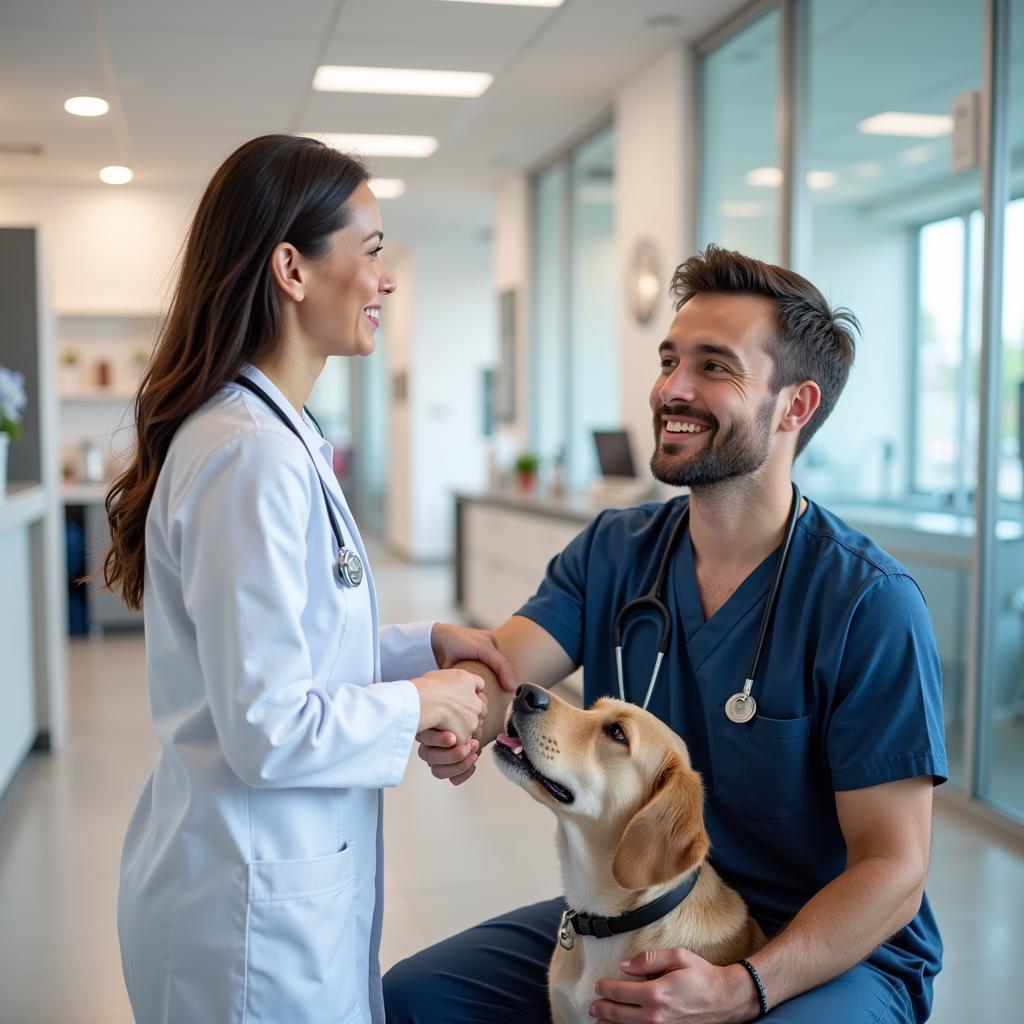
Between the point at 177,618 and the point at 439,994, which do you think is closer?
the point at 177,618

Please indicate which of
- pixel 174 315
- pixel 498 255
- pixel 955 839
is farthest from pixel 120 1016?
pixel 498 255

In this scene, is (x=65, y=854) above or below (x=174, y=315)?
below

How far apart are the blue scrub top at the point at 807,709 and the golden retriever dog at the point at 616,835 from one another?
0.09 metres

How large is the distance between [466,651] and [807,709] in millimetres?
509

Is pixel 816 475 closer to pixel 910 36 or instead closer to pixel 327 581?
pixel 910 36

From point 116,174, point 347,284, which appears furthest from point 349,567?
point 116,174

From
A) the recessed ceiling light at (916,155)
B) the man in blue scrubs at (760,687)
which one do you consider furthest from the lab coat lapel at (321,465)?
the recessed ceiling light at (916,155)

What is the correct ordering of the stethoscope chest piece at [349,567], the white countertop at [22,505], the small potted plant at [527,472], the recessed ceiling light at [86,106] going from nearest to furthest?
the stethoscope chest piece at [349,567]
the white countertop at [22,505]
the recessed ceiling light at [86,106]
the small potted plant at [527,472]

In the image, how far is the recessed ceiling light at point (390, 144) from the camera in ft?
21.1

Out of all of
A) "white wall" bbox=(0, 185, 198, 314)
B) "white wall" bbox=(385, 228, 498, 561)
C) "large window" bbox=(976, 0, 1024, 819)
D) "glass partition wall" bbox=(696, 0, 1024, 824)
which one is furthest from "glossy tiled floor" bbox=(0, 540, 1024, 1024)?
"white wall" bbox=(385, 228, 498, 561)

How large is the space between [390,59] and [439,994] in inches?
170

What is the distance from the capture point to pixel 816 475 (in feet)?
14.0

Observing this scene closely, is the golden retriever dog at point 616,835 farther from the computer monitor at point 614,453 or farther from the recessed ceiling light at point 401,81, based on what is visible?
the recessed ceiling light at point 401,81

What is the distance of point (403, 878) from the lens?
3.02 meters
